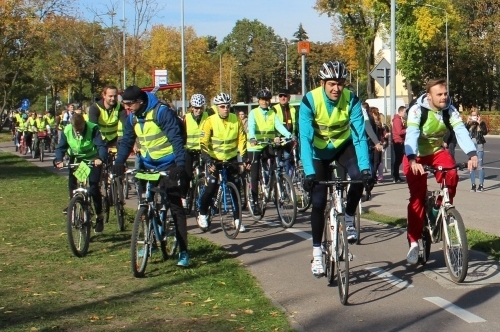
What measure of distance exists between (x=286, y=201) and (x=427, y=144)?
174 inches

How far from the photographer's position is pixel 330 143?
26.1 feet

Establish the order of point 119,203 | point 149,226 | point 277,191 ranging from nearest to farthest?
point 149,226 < point 119,203 < point 277,191

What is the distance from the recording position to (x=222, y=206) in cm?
1166

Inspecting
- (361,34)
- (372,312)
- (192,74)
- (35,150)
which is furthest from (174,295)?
(192,74)

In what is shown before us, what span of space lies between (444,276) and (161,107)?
3.33 m

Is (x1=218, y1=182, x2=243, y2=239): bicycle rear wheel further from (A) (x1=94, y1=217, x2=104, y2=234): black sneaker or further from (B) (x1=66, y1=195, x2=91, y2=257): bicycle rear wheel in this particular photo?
(B) (x1=66, y1=195, x2=91, y2=257): bicycle rear wheel

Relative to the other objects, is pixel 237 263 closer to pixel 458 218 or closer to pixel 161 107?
pixel 161 107

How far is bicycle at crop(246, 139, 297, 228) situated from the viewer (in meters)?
12.6

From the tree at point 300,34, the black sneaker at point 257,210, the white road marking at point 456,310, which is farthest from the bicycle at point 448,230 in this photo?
the tree at point 300,34

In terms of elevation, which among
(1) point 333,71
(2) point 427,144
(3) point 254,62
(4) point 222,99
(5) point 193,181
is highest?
(3) point 254,62

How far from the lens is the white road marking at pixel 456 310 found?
662cm

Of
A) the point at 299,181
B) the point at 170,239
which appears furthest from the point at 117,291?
the point at 299,181

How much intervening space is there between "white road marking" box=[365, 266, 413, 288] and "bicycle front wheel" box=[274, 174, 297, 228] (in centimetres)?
357

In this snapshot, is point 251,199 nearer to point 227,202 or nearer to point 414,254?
point 227,202
